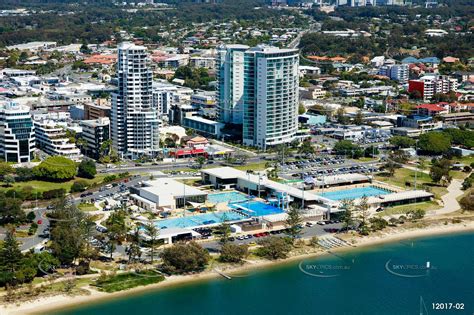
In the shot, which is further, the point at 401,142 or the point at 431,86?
the point at 431,86

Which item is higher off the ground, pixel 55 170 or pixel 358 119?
pixel 55 170

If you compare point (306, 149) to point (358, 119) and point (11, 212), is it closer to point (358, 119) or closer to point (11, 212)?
point (358, 119)

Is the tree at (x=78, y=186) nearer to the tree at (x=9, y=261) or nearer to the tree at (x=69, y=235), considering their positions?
the tree at (x=69, y=235)

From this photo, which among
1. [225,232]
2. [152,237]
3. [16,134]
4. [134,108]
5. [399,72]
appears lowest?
[225,232]

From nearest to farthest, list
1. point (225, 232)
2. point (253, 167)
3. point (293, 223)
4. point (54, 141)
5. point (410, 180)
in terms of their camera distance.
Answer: point (225, 232) < point (293, 223) < point (410, 180) < point (253, 167) < point (54, 141)

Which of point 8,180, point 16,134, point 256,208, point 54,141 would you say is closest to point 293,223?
point 256,208

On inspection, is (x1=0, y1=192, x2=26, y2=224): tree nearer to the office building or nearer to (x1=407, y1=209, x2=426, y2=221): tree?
the office building
